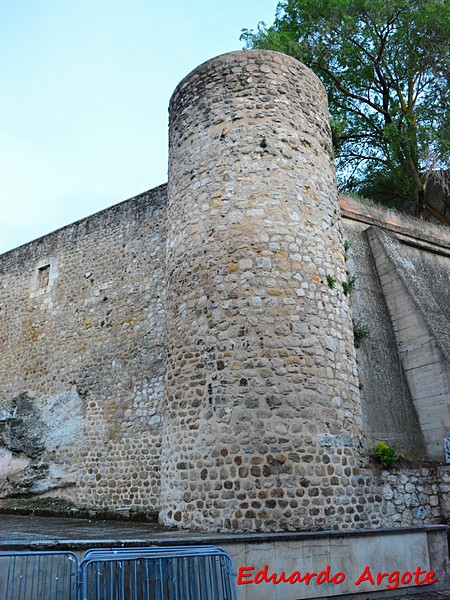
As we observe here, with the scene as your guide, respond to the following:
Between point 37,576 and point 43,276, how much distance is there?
415 inches

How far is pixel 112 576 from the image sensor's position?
3953mm

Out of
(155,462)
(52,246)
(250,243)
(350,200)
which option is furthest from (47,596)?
(52,246)

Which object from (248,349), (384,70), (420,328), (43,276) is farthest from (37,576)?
(384,70)

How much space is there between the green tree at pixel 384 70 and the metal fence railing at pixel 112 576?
36.4ft

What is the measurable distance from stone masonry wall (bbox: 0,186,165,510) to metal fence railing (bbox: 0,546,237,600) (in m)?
5.01

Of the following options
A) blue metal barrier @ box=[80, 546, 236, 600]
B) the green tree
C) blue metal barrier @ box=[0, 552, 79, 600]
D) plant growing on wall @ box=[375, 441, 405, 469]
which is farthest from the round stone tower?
the green tree

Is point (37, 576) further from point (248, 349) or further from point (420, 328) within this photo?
point (420, 328)

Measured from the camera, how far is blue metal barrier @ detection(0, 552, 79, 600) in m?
3.90

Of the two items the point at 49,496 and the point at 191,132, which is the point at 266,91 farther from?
the point at 49,496

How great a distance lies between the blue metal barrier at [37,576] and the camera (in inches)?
153

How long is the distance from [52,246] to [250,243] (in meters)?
7.86

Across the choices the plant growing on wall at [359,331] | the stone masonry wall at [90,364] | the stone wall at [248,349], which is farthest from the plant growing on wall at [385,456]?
the stone masonry wall at [90,364]

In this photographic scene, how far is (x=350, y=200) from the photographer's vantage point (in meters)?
11.0

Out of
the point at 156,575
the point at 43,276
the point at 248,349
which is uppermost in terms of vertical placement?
the point at 43,276
